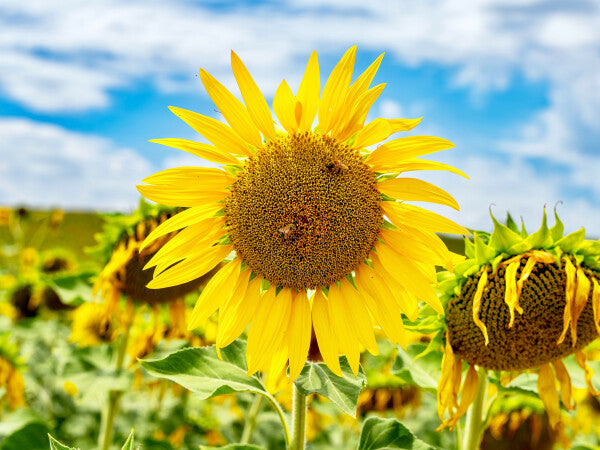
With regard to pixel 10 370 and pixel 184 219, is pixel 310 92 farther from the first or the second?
pixel 10 370

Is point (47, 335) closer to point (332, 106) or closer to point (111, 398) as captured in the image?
point (111, 398)

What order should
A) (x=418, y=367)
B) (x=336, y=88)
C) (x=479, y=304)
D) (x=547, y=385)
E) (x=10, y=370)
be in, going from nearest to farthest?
(x=336, y=88)
(x=479, y=304)
(x=547, y=385)
(x=418, y=367)
(x=10, y=370)

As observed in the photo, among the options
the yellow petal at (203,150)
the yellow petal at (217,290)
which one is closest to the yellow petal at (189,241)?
the yellow petal at (217,290)

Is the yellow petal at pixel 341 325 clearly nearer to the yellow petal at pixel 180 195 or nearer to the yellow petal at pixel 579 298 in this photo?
the yellow petal at pixel 180 195

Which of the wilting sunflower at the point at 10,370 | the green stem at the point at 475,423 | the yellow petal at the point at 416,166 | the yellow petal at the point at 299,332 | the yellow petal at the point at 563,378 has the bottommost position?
the wilting sunflower at the point at 10,370

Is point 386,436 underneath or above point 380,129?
underneath

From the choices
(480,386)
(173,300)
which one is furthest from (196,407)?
(480,386)

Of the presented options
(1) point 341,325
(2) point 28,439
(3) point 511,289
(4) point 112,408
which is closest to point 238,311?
(1) point 341,325
